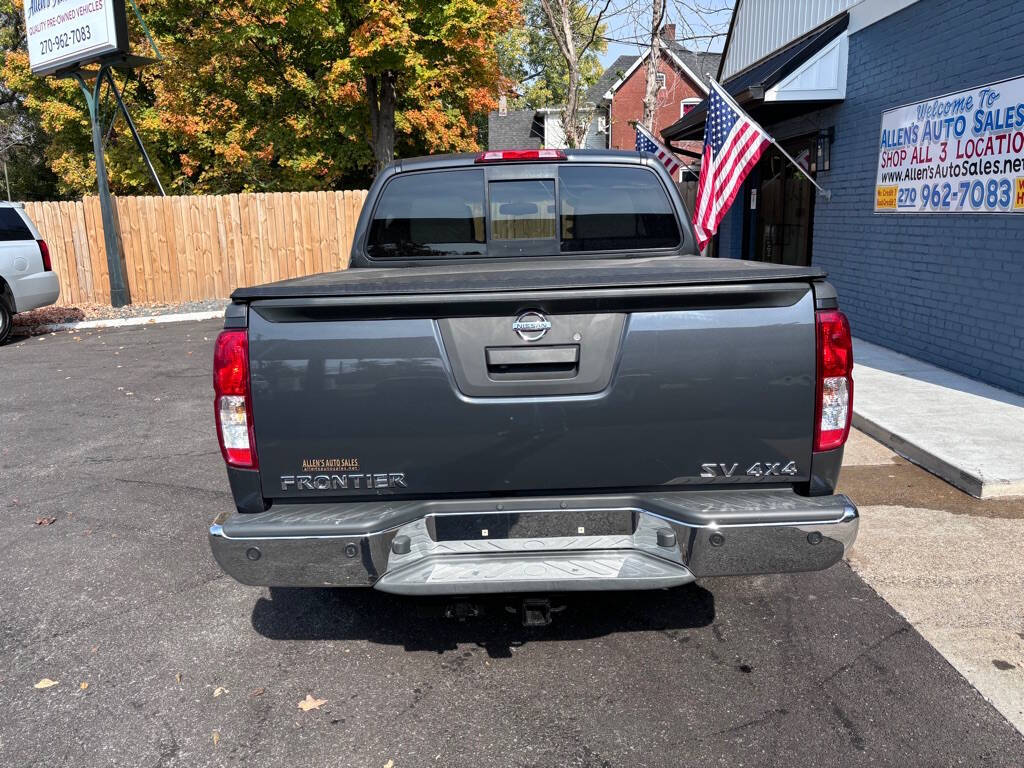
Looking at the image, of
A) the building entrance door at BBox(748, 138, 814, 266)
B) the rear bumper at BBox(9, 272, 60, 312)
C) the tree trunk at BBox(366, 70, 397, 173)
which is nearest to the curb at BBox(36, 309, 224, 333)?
the rear bumper at BBox(9, 272, 60, 312)

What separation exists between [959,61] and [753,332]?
7.43 m

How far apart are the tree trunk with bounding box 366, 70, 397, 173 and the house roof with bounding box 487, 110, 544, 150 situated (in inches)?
1316

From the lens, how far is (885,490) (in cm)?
549

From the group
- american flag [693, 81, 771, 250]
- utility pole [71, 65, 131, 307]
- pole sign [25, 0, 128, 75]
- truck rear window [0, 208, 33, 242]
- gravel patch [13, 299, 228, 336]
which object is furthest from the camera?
utility pole [71, 65, 131, 307]

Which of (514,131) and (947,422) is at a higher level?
(514,131)

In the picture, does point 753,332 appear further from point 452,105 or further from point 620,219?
point 452,105

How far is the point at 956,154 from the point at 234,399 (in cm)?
816

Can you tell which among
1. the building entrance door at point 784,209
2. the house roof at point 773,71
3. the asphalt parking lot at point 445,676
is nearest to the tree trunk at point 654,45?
the house roof at point 773,71

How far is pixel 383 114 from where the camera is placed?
2384cm

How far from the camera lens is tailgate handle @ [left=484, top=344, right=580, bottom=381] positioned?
2910 mm

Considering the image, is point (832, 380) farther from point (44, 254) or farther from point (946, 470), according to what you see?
point (44, 254)

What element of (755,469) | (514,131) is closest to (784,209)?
(755,469)

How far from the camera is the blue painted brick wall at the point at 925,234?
7797 mm

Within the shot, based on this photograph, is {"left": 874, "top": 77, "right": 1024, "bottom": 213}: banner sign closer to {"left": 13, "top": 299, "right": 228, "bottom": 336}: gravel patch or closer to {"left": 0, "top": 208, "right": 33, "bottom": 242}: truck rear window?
{"left": 0, "top": 208, "right": 33, "bottom": 242}: truck rear window
